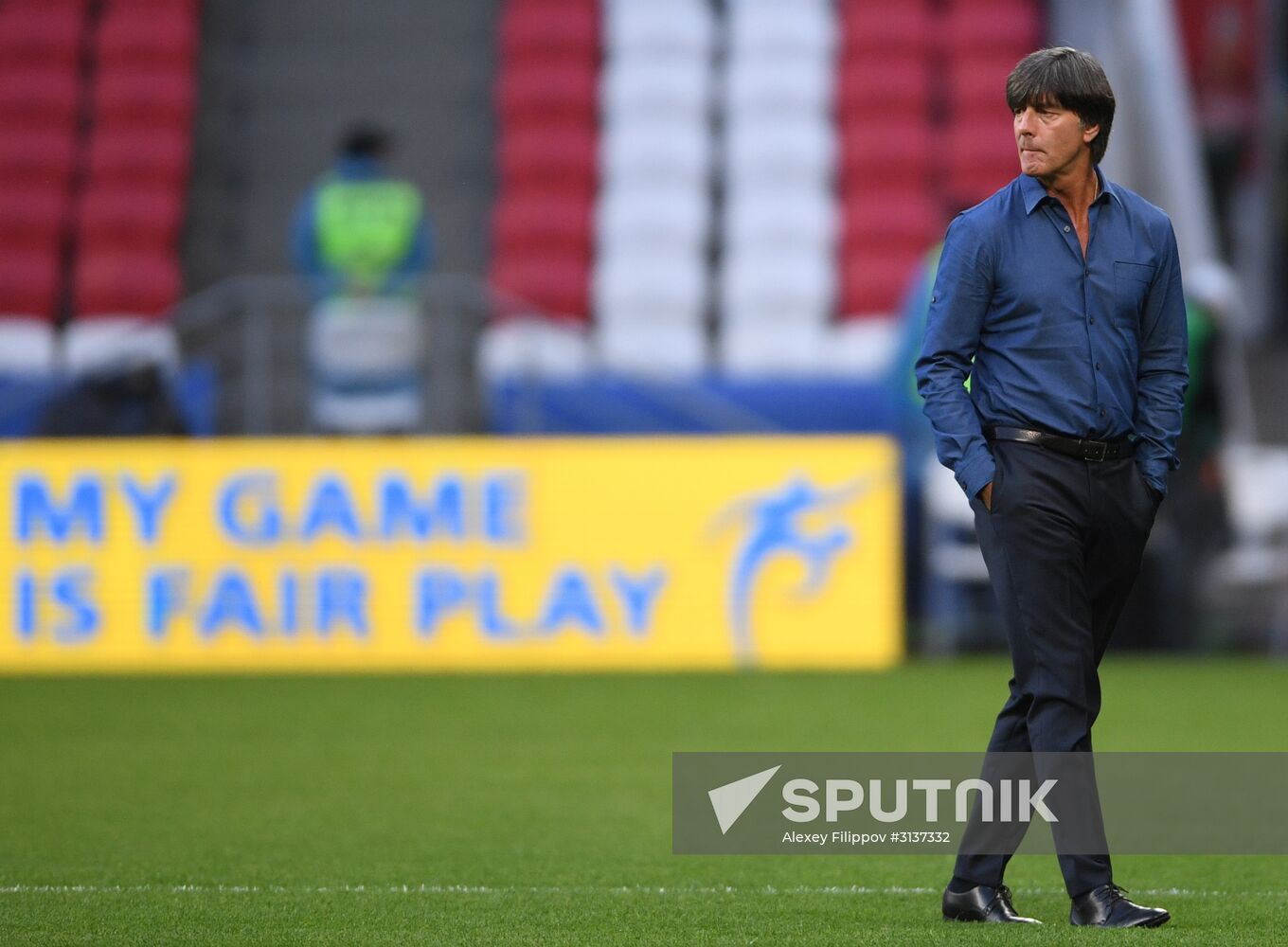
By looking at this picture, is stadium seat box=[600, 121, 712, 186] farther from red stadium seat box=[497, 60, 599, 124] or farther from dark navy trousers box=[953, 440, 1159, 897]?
dark navy trousers box=[953, 440, 1159, 897]

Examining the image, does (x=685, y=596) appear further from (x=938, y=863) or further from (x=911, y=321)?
(x=938, y=863)

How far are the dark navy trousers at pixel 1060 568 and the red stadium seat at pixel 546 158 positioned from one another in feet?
38.3

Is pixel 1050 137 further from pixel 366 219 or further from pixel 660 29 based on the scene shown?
pixel 660 29

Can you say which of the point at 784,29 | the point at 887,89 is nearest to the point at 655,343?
the point at 887,89

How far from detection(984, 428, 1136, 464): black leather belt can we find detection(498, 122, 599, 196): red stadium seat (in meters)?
11.7

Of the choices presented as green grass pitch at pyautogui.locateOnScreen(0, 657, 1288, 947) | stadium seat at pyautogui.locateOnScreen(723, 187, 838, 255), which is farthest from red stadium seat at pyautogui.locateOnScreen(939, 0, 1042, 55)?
green grass pitch at pyautogui.locateOnScreen(0, 657, 1288, 947)

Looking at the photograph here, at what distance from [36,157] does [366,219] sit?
14.4ft

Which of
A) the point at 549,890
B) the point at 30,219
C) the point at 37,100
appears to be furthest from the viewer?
the point at 37,100

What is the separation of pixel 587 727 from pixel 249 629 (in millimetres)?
2981

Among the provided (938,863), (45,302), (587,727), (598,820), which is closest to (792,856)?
(938,863)

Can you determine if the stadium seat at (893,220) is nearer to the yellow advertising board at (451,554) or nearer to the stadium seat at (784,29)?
the stadium seat at (784,29)

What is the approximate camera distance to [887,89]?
1533cm

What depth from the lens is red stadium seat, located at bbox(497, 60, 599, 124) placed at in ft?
50.5

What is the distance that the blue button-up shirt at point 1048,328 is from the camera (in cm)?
374
